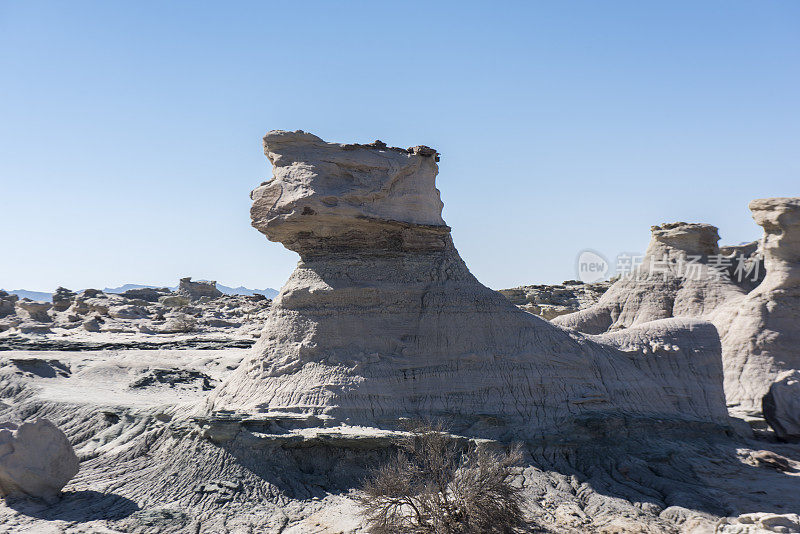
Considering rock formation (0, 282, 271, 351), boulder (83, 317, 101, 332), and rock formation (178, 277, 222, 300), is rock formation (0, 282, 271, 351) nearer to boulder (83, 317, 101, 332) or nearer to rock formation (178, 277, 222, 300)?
boulder (83, 317, 101, 332)

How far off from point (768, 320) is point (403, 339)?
8.47 metres

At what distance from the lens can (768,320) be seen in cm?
1461

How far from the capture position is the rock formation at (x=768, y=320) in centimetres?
1415

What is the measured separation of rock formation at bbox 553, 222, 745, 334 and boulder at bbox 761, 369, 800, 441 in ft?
14.4

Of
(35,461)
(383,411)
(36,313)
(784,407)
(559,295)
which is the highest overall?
(559,295)

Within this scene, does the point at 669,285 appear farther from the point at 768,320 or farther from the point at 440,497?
the point at 440,497

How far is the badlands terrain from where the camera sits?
8.62 meters

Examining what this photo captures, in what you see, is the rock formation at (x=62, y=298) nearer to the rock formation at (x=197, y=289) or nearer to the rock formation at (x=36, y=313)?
the rock formation at (x=36, y=313)

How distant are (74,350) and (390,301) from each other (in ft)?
40.8

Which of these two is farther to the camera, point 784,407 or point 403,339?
point 784,407

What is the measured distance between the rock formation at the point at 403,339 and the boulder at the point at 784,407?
147 centimetres

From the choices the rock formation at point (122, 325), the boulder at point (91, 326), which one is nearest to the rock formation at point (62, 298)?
the rock formation at point (122, 325)

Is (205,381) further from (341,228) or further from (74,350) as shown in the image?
(74,350)

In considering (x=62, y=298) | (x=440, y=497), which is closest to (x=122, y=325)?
(x=62, y=298)
